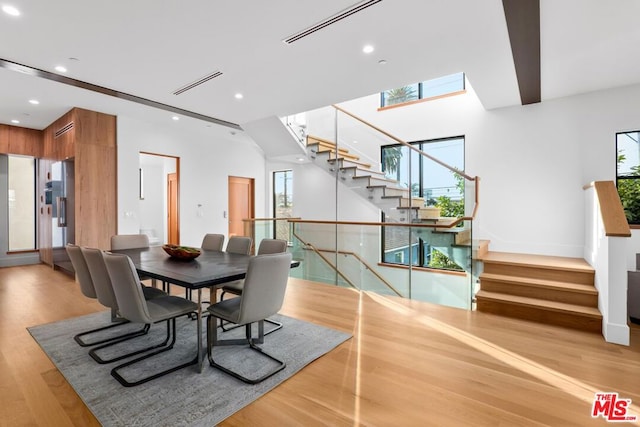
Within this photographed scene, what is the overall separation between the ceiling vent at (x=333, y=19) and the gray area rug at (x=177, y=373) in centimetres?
292

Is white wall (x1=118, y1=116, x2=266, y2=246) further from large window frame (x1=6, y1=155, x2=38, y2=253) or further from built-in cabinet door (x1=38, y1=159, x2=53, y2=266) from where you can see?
large window frame (x1=6, y1=155, x2=38, y2=253)

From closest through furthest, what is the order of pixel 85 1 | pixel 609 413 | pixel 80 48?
pixel 609 413, pixel 85 1, pixel 80 48

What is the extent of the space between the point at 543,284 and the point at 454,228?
1201 mm

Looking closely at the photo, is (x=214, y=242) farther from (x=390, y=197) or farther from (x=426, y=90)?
(x=426, y=90)

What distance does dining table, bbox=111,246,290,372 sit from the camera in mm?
2277

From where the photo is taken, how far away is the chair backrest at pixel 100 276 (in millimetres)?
2561

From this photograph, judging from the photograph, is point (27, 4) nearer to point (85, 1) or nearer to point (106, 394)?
point (85, 1)

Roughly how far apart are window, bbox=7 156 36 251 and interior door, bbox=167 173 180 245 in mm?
2739

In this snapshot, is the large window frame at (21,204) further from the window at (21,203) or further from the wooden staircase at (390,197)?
the wooden staircase at (390,197)

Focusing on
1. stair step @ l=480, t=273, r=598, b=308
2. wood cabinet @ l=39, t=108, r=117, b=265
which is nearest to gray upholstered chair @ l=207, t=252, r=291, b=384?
stair step @ l=480, t=273, r=598, b=308

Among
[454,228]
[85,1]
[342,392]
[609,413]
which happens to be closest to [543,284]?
[454,228]

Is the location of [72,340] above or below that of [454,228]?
below

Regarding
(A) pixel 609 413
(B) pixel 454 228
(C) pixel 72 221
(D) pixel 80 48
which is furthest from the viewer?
(C) pixel 72 221

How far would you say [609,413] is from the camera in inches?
77.5
